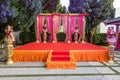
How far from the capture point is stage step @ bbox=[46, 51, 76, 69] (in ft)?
29.0

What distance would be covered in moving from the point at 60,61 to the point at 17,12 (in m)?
4.30

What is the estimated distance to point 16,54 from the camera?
10547 millimetres

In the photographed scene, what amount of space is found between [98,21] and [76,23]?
6393mm

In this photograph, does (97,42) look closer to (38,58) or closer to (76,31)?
(76,31)

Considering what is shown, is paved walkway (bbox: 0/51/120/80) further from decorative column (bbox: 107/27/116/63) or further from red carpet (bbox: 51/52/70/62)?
decorative column (bbox: 107/27/116/63)

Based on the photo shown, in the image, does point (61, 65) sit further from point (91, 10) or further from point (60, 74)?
point (91, 10)

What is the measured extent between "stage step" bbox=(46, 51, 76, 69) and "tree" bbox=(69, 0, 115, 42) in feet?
34.5

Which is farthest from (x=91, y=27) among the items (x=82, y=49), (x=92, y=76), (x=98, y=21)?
(x=92, y=76)

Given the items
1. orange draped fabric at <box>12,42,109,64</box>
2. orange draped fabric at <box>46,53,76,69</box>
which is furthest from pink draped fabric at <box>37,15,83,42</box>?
orange draped fabric at <box>46,53,76,69</box>

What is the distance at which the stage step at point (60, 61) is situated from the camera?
29.0ft

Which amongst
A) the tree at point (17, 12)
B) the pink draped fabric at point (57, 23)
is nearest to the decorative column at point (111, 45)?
the pink draped fabric at point (57, 23)

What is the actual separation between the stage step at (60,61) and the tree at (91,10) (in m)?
10.5

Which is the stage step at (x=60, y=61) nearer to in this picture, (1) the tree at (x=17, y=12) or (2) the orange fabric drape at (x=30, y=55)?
(2) the orange fabric drape at (x=30, y=55)

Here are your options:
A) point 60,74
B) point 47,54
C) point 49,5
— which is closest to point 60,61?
point 47,54
